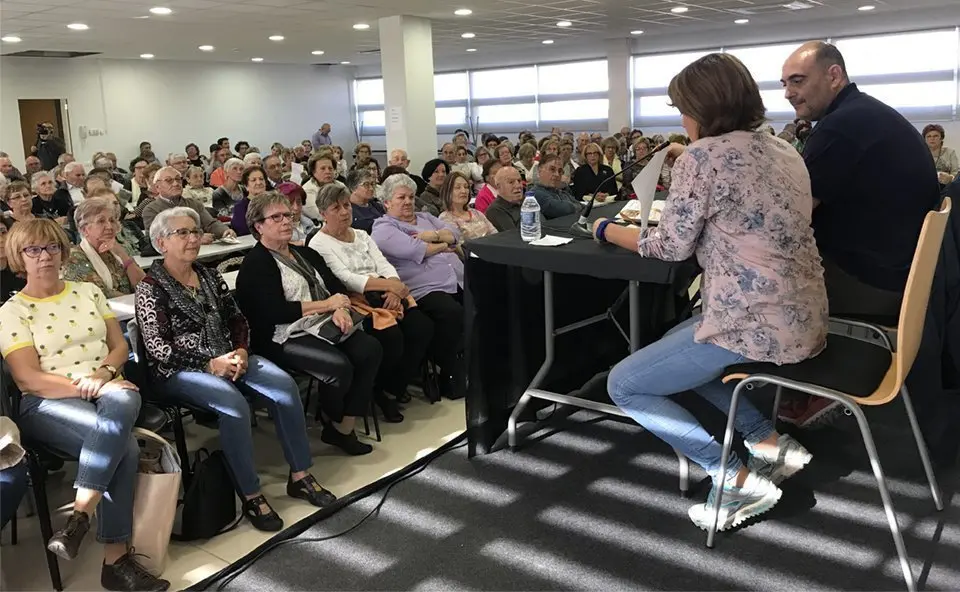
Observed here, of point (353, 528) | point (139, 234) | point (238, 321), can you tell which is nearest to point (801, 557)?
point (353, 528)

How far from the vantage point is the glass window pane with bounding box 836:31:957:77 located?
10477 millimetres

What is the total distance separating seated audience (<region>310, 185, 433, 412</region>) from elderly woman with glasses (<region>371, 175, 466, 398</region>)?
127mm

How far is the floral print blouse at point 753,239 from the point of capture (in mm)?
1925

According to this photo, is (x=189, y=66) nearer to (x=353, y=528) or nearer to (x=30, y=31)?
(x=30, y=31)

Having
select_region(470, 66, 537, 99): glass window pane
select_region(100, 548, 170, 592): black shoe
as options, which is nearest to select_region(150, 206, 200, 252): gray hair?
select_region(100, 548, 170, 592): black shoe

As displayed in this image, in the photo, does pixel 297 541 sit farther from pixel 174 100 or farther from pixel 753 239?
pixel 174 100

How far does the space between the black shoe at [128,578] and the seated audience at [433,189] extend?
9.56 ft

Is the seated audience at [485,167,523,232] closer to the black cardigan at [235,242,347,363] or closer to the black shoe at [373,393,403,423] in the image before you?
the black shoe at [373,393,403,423]

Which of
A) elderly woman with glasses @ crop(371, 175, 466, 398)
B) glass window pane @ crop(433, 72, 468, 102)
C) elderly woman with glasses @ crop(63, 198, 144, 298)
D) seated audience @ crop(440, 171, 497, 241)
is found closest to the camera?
elderly woman with glasses @ crop(63, 198, 144, 298)

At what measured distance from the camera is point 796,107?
107 inches

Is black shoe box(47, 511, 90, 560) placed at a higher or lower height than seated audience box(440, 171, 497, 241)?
lower

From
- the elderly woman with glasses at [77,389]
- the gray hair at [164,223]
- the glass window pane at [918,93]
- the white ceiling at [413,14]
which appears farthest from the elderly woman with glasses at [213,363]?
the glass window pane at [918,93]

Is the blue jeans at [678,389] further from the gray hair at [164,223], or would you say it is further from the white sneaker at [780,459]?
the gray hair at [164,223]

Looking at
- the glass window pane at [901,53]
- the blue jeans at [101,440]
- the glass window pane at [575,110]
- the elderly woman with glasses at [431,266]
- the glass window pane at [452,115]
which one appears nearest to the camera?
the blue jeans at [101,440]
